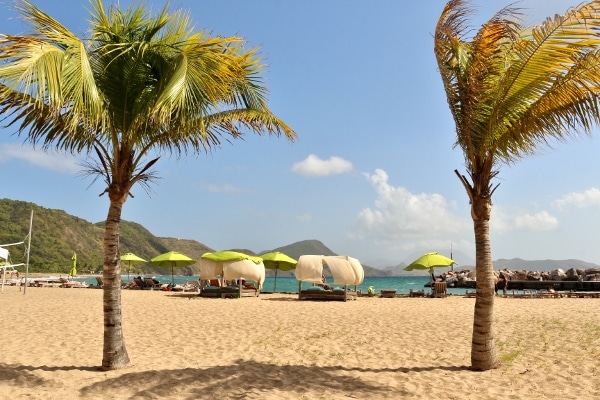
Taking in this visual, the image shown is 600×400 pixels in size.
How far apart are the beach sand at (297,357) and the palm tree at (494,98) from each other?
1136 millimetres

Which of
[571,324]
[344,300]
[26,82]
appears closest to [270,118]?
[26,82]

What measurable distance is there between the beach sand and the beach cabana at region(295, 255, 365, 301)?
5.82 meters

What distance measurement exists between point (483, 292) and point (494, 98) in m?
2.93

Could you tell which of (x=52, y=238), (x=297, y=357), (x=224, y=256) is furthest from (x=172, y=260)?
(x=52, y=238)

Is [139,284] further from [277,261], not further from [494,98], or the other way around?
[494,98]

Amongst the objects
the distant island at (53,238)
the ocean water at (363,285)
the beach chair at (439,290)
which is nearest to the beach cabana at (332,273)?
the beach chair at (439,290)

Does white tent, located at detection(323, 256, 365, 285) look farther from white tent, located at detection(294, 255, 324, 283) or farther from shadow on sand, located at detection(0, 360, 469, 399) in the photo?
shadow on sand, located at detection(0, 360, 469, 399)

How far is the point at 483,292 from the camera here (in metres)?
7.05

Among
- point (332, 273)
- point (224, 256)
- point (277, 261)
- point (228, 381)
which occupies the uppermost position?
point (224, 256)

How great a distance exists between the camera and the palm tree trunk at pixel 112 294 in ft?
22.9

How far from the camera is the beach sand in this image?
635 cm

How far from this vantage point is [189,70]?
20.6 ft

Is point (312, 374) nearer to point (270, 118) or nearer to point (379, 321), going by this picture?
point (270, 118)

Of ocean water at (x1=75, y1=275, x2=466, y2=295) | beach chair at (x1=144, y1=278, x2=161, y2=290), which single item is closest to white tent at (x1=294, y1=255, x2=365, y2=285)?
ocean water at (x1=75, y1=275, x2=466, y2=295)
